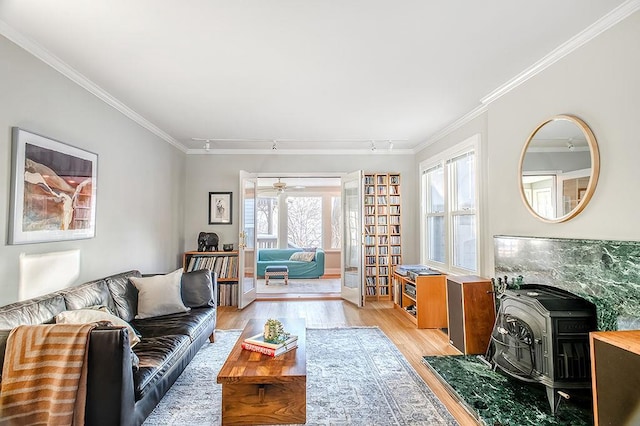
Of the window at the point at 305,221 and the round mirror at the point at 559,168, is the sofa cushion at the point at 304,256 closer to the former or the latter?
the window at the point at 305,221

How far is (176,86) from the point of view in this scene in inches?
123

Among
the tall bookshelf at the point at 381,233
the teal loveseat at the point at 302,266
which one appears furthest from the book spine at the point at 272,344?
the teal loveseat at the point at 302,266

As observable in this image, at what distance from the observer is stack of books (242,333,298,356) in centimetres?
238

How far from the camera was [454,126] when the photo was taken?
4359mm

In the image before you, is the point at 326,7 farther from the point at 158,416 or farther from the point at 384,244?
the point at 384,244

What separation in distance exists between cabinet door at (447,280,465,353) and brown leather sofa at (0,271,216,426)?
2.50 meters

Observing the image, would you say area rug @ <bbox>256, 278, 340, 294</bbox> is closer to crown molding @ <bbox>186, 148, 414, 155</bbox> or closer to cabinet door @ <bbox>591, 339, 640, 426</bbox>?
crown molding @ <bbox>186, 148, 414, 155</bbox>

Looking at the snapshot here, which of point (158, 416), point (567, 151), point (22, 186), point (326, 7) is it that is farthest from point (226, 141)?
point (567, 151)

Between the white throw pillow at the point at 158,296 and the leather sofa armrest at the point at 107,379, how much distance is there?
1.42 metres

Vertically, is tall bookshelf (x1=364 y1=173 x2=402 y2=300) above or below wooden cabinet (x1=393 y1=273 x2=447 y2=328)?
above

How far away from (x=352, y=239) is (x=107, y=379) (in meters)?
4.27

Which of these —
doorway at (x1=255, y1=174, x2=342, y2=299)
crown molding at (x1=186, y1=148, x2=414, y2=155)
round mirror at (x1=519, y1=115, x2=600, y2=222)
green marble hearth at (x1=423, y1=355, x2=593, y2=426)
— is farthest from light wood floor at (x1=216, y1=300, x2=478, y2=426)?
doorway at (x1=255, y1=174, x2=342, y2=299)

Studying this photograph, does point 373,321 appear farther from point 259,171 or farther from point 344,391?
point 259,171

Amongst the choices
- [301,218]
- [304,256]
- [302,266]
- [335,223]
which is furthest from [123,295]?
[335,223]
